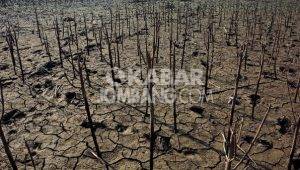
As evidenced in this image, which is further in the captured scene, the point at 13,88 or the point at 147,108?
the point at 13,88

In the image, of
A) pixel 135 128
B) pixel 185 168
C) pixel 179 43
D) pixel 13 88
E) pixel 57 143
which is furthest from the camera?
pixel 179 43

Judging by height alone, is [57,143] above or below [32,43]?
below

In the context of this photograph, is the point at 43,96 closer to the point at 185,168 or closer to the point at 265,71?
the point at 185,168

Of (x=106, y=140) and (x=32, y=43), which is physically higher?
(x=32, y=43)

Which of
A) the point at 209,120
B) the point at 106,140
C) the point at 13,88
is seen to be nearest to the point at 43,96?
the point at 13,88

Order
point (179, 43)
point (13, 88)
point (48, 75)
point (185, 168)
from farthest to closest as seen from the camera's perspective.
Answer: point (179, 43) < point (48, 75) < point (13, 88) < point (185, 168)

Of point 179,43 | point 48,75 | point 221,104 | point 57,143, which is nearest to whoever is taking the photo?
point 57,143

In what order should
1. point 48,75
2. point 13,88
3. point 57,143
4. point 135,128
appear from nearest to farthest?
point 57,143, point 135,128, point 13,88, point 48,75

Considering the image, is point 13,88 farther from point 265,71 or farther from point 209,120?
point 265,71

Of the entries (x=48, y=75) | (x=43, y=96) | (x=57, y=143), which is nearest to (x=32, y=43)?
(x=48, y=75)
